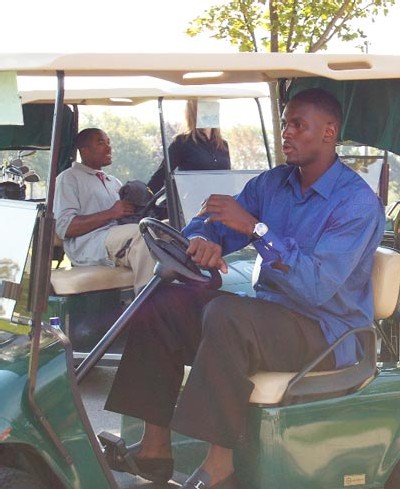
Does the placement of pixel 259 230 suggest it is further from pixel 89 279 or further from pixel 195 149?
pixel 195 149

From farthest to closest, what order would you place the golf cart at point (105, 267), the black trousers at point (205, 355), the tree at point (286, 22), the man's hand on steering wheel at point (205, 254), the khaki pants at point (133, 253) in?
1. the tree at point (286, 22)
2. the khaki pants at point (133, 253)
3. the golf cart at point (105, 267)
4. the man's hand on steering wheel at point (205, 254)
5. the black trousers at point (205, 355)

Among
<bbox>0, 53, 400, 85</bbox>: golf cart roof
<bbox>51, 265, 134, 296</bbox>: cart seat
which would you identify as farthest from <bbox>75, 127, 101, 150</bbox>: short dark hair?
<bbox>0, 53, 400, 85</bbox>: golf cart roof

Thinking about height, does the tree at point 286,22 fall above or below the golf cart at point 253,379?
above

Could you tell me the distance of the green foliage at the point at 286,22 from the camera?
9641 mm

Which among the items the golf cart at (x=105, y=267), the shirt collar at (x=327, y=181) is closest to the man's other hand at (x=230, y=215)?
the shirt collar at (x=327, y=181)

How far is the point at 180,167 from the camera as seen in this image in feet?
21.4

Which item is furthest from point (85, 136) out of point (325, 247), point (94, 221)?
point (325, 247)

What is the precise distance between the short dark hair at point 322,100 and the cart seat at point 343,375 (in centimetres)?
51

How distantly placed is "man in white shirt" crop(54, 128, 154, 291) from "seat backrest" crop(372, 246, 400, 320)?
260 cm

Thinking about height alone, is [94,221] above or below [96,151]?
below

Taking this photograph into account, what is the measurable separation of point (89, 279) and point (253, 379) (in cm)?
276

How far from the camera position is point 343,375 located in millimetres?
3342

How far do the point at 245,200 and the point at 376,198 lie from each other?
60cm

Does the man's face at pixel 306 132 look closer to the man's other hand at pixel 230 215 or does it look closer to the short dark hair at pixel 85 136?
the man's other hand at pixel 230 215
